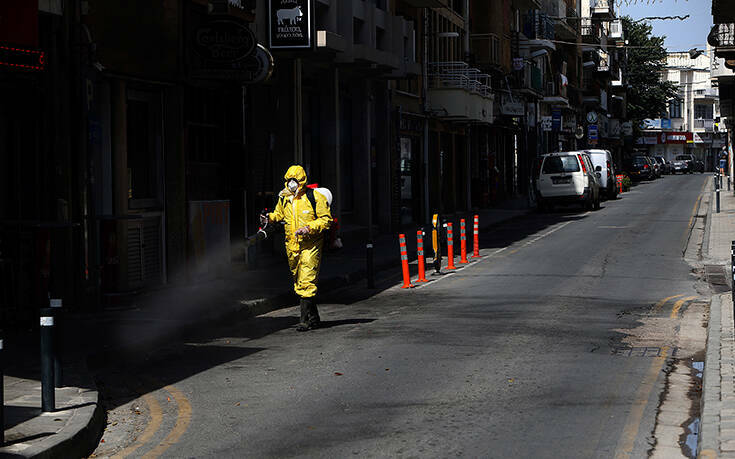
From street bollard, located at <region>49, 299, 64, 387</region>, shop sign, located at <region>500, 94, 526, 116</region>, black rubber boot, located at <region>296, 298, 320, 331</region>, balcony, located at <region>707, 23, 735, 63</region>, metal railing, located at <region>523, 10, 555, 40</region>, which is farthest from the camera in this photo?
metal railing, located at <region>523, 10, 555, 40</region>

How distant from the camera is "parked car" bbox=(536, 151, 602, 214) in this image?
4009cm

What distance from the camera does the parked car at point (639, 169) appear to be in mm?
82938

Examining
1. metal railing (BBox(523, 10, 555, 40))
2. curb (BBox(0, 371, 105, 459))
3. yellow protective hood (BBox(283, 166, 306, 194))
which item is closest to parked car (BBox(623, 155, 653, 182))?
metal railing (BBox(523, 10, 555, 40))

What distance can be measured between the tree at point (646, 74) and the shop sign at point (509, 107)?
53.0 metres

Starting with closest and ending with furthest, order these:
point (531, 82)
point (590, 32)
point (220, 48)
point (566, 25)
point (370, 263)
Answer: point (370, 263) → point (220, 48) → point (531, 82) → point (566, 25) → point (590, 32)

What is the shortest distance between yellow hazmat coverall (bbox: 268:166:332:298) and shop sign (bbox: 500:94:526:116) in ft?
123

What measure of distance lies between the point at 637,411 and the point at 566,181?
32.9 meters

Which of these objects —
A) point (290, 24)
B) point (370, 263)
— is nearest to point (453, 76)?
point (290, 24)

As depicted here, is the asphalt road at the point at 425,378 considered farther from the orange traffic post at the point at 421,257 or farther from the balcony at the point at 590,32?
the balcony at the point at 590,32

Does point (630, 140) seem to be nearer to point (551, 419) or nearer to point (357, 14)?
point (357, 14)

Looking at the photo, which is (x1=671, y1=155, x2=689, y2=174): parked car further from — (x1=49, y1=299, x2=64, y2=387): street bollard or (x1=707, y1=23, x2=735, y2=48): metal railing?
(x1=49, y1=299, x2=64, y2=387): street bollard

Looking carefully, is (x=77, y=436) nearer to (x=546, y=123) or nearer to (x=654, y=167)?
(x=546, y=123)

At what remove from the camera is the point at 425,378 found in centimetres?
913

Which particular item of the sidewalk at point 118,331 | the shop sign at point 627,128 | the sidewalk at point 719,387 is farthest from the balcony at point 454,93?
the shop sign at point 627,128
